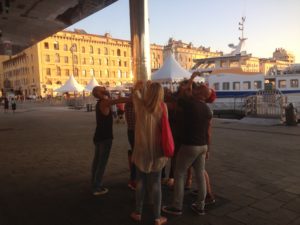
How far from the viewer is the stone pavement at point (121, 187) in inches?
157

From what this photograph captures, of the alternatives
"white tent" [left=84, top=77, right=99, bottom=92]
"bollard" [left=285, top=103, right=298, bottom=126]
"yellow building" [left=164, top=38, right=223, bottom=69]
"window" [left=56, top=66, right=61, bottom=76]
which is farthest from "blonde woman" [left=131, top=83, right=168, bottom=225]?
"yellow building" [left=164, top=38, right=223, bottom=69]

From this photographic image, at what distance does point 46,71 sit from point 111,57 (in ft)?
66.6

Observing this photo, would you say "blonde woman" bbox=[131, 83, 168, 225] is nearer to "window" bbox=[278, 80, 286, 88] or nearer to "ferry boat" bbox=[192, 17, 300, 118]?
"ferry boat" bbox=[192, 17, 300, 118]

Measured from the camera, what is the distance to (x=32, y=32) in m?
17.0

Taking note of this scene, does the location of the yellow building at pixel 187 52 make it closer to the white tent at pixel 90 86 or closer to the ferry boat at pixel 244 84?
the white tent at pixel 90 86

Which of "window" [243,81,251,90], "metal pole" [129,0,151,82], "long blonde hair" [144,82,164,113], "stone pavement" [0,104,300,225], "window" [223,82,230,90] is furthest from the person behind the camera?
"window" [223,82,230,90]

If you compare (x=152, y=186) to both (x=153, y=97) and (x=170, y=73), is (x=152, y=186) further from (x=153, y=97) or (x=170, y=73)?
(x=170, y=73)

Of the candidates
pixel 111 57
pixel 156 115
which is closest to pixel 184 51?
pixel 111 57

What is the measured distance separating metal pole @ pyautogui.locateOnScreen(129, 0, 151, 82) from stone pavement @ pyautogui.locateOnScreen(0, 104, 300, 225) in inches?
92.1

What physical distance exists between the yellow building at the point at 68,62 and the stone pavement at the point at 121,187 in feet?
203

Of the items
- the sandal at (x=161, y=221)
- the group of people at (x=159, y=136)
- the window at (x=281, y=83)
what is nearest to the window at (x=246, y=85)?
the window at (x=281, y=83)

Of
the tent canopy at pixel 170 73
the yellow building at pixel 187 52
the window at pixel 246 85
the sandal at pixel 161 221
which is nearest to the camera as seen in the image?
the sandal at pixel 161 221

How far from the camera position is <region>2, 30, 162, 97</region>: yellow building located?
2849 inches

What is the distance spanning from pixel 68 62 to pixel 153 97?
77725mm
